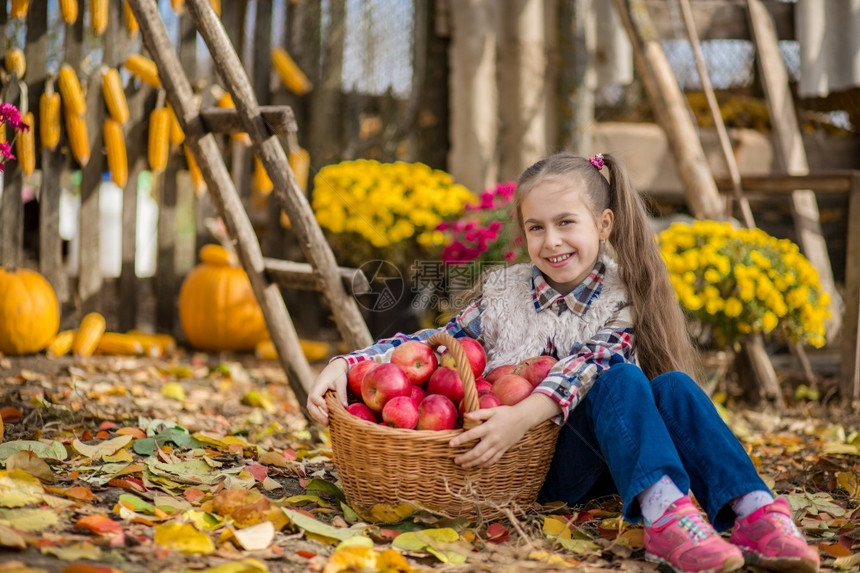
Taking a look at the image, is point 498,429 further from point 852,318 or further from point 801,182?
point 801,182

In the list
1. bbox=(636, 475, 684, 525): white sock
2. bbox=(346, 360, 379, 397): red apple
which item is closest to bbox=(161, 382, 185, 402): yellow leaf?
bbox=(346, 360, 379, 397): red apple

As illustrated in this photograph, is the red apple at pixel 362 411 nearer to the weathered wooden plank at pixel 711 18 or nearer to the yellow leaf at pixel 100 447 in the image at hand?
the yellow leaf at pixel 100 447

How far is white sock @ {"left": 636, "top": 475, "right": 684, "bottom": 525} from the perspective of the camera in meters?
1.74

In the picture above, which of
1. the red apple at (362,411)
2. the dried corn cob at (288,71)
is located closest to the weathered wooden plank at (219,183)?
the red apple at (362,411)

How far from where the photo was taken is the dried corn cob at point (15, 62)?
145 inches

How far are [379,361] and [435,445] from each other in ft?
1.33

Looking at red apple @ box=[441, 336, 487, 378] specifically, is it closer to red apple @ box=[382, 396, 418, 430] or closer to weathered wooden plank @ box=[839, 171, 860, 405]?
red apple @ box=[382, 396, 418, 430]

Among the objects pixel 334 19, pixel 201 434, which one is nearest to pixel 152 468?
pixel 201 434

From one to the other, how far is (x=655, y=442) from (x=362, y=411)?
676 millimetres

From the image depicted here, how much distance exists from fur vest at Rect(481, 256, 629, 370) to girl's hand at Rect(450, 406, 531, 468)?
354 mm

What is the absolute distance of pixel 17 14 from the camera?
3.59 meters

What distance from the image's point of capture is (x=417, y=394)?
198 cm

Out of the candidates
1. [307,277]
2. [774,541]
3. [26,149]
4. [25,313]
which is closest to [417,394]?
[774,541]

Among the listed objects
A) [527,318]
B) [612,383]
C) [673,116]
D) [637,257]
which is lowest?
[612,383]
